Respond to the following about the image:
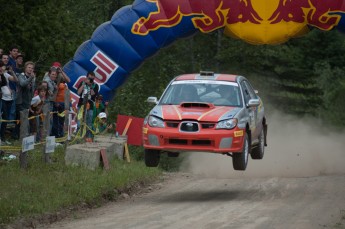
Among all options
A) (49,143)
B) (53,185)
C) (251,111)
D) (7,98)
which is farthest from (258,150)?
(7,98)

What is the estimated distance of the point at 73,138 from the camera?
893 inches

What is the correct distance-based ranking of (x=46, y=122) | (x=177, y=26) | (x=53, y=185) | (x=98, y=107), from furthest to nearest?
(x=177, y=26) → (x=98, y=107) → (x=46, y=122) → (x=53, y=185)

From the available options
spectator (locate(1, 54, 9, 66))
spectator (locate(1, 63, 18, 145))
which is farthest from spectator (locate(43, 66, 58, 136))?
spectator (locate(1, 54, 9, 66))

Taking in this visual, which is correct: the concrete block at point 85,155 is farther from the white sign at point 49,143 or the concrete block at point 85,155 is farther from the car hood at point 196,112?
the car hood at point 196,112

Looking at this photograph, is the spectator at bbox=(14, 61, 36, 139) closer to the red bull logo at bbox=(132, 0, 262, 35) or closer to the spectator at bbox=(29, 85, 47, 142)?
the spectator at bbox=(29, 85, 47, 142)

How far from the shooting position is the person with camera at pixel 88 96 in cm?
2166

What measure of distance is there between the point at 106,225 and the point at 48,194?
2162 millimetres

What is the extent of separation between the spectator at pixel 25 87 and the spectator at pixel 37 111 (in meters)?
0.35

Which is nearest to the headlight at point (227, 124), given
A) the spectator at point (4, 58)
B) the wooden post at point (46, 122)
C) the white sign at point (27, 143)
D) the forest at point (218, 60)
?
the white sign at point (27, 143)

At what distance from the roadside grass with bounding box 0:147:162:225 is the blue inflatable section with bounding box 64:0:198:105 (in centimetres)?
256

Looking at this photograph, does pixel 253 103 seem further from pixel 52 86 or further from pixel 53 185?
pixel 52 86

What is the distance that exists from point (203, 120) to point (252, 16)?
5635mm

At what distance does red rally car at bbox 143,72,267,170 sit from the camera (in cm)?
1697

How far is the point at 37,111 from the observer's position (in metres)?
19.7
